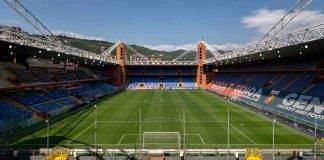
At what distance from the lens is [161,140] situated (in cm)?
3925

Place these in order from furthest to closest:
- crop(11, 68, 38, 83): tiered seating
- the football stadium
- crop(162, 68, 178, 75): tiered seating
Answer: crop(162, 68, 178, 75): tiered seating, crop(11, 68, 38, 83): tiered seating, the football stadium

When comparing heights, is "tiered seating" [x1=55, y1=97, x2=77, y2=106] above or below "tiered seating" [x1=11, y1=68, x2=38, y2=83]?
below

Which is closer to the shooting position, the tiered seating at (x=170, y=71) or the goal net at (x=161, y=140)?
the goal net at (x=161, y=140)

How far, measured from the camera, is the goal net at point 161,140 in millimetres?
36862

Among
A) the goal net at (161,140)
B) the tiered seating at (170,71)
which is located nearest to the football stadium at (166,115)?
the goal net at (161,140)

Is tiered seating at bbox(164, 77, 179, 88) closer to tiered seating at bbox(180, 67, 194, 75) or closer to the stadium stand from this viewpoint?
the stadium stand

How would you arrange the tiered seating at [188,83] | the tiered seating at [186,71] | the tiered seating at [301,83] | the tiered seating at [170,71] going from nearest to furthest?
the tiered seating at [301,83] → the tiered seating at [188,83] → the tiered seating at [186,71] → the tiered seating at [170,71]

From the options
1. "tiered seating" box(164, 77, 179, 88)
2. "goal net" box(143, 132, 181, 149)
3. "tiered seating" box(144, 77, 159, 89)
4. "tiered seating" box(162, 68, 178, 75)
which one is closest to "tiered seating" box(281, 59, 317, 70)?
"goal net" box(143, 132, 181, 149)

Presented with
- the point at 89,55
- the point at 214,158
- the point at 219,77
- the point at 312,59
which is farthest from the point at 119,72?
the point at 214,158

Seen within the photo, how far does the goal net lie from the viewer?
36.9 metres

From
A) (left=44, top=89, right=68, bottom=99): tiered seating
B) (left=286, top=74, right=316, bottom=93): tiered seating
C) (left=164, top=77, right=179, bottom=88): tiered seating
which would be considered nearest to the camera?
(left=286, top=74, right=316, bottom=93): tiered seating

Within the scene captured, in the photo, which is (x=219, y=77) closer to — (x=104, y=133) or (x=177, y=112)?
(x=177, y=112)

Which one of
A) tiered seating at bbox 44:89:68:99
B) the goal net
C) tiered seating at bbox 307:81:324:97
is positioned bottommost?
the goal net

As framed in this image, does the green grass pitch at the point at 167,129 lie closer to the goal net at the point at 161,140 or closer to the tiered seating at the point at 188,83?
the goal net at the point at 161,140
